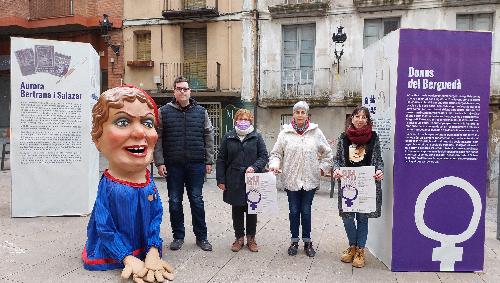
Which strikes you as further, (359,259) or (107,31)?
(107,31)

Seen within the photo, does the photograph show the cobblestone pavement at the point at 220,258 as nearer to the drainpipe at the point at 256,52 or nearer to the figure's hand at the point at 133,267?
the figure's hand at the point at 133,267

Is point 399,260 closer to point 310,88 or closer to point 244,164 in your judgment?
point 244,164

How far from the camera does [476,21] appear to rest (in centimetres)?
1232

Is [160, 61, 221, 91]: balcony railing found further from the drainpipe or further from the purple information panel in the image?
the purple information panel

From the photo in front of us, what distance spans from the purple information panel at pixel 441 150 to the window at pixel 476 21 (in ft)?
33.0

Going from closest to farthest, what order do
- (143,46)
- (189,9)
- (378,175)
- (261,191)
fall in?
1. (378,175)
2. (261,191)
3. (189,9)
4. (143,46)

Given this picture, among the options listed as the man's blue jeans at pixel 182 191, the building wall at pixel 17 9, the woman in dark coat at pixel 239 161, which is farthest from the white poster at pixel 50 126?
the building wall at pixel 17 9

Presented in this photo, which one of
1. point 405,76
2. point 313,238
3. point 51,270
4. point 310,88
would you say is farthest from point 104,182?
point 310,88

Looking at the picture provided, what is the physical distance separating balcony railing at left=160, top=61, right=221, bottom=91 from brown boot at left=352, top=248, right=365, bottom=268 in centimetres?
1074

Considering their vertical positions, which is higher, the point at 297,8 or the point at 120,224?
the point at 297,8

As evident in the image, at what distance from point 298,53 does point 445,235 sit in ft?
35.0

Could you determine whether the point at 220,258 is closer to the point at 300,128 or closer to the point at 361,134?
the point at 300,128

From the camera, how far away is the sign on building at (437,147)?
375 centimetres

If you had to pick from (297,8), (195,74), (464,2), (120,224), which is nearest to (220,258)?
(120,224)
